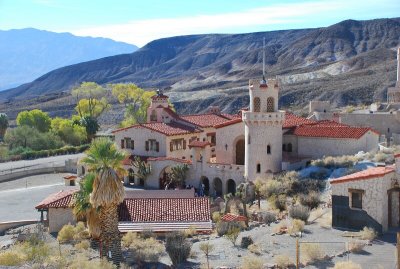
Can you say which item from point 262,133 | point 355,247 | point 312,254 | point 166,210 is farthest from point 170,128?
point 312,254

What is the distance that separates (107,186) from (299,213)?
29.5 ft

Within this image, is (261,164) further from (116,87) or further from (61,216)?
(116,87)

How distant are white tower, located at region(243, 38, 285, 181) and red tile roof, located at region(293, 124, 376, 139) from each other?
8.30 ft

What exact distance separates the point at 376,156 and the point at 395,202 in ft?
29.0

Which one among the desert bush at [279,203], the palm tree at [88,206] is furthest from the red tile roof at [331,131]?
the palm tree at [88,206]

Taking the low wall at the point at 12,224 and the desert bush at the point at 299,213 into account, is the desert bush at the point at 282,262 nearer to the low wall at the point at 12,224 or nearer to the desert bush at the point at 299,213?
the desert bush at the point at 299,213

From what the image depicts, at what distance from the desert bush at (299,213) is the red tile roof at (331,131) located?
11.3m

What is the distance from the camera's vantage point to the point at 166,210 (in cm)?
2784

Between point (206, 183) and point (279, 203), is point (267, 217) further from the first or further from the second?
point (206, 183)

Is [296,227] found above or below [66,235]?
above

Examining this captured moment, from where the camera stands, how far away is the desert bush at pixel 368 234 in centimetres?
2226

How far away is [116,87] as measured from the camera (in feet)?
249

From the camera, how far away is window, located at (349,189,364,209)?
24.3 m

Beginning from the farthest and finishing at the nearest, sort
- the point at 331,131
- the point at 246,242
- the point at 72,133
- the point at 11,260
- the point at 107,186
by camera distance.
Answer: the point at 72,133 → the point at 331,131 → the point at 246,242 → the point at 107,186 → the point at 11,260
